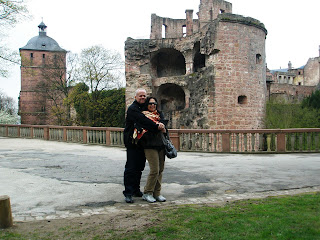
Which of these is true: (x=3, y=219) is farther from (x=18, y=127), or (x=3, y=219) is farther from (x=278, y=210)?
(x=18, y=127)

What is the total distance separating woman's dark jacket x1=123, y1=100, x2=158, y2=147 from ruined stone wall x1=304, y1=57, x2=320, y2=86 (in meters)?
70.0

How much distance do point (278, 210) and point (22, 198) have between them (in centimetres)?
403

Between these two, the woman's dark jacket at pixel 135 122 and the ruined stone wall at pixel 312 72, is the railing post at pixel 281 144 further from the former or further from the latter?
the ruined stone wall at pixel 312 72

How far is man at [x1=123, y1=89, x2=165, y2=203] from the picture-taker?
217 inches

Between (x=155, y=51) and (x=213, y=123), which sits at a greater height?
(x=155, y=51)

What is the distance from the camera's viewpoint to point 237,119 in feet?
81.4

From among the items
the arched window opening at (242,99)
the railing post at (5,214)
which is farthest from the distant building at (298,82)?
the railing post at (5,214)

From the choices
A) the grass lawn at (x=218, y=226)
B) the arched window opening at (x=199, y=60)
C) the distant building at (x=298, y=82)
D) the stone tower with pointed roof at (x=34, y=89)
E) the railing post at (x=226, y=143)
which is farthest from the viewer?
the stone tower with pointed roof at (x=34, y=89)

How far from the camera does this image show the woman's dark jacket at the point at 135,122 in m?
5.48

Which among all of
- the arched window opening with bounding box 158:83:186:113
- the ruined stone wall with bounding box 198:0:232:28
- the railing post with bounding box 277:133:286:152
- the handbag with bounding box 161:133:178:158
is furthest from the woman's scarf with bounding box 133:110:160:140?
the ruined stone wall with bounding box 198:0:232:28

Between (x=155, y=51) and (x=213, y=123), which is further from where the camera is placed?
(x=155, y=51)

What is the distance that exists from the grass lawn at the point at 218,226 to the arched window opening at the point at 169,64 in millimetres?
27932

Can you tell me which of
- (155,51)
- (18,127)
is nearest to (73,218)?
(18,127)

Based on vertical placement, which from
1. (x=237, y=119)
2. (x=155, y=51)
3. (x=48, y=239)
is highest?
(x=155, y=51)
